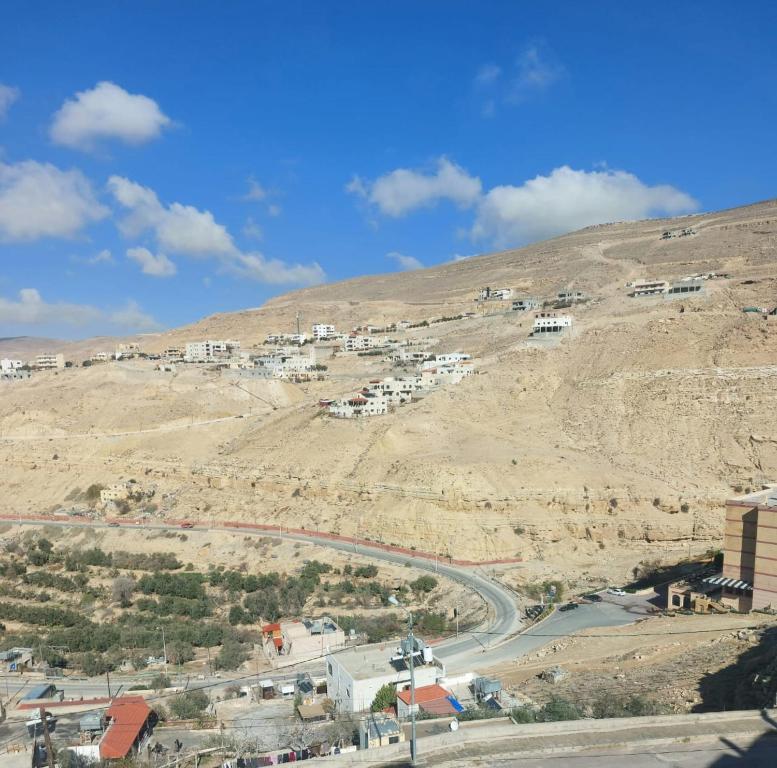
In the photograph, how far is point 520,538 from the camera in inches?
1297

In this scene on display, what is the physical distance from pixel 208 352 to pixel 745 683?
7231 centimetres

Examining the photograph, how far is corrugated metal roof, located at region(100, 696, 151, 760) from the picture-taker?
50.3 ft

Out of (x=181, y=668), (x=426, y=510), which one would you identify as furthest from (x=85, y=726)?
(x=426, y=510)

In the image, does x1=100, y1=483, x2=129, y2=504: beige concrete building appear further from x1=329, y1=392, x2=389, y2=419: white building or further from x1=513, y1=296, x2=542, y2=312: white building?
x1=513, y1=296, x2=542, y2=312: white building

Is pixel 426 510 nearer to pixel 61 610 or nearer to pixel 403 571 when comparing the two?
pixel 403 571

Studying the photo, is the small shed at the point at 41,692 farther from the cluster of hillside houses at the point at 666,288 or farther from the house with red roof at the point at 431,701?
the cluster of hillside houses at the point at 666,288

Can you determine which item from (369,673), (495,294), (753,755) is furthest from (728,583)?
(495,294)

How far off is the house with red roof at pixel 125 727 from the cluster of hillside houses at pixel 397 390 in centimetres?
2920

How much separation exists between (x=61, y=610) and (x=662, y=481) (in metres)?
29.1

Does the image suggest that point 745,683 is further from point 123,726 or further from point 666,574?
point 666,574

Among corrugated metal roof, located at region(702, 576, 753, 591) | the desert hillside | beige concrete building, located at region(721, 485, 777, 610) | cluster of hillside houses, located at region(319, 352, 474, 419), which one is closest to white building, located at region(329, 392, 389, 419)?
cluster of hillside houses, located at region(319, 352, 474, 419)

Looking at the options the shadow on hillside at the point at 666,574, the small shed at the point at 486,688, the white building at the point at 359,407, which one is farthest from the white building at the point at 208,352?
the small shed at the point at 486,688

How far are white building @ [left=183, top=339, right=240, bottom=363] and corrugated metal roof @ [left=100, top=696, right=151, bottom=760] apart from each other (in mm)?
60116

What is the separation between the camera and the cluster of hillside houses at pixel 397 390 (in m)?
46.6
